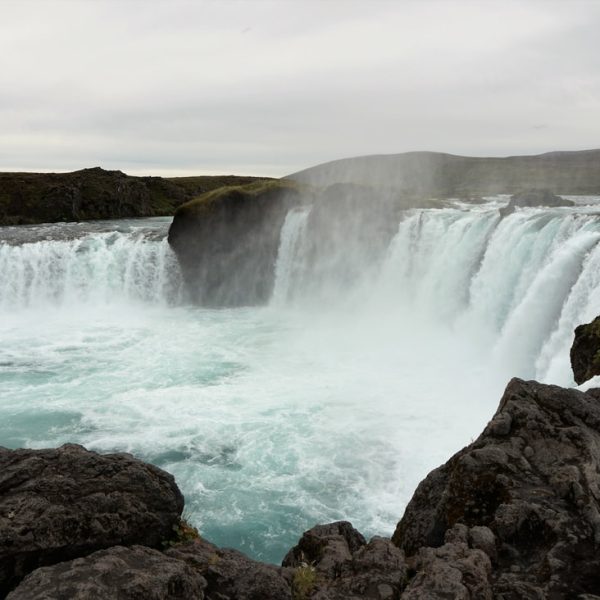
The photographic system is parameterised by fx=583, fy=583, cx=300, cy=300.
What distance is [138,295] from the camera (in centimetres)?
4134

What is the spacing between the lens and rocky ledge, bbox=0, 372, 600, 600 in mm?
6203

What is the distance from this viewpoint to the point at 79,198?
71.8 meters

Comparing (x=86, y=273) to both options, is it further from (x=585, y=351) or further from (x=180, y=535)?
(x=180, y=535)

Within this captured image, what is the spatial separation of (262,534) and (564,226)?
1737cm

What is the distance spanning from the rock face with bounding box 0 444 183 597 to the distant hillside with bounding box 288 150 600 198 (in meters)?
78.6

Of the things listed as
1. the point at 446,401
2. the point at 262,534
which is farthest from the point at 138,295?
the point at 262,534

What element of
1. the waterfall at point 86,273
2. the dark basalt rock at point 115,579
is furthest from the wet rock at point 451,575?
the waterfall at point 86,273

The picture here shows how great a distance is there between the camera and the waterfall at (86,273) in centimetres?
4056

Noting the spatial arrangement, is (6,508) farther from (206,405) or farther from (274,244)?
(274,244)

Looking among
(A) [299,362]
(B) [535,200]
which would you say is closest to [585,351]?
(A) [299,362]

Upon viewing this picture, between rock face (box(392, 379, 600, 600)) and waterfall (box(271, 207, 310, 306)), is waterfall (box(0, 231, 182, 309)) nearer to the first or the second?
waterfall (box(271, 207, 310, 306))

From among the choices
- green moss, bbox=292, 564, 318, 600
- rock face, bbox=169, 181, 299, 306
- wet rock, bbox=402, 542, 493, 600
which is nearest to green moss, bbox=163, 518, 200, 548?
green moss, bbox=292, 564, 318, 600

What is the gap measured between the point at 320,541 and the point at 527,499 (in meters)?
3.03

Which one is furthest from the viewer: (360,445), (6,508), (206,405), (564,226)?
(564,226)
